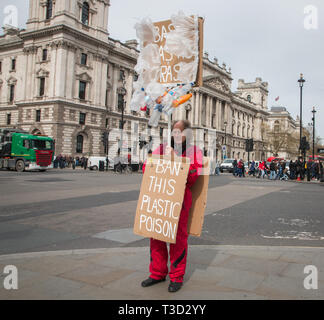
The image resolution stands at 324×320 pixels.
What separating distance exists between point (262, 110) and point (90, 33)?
2759 inches

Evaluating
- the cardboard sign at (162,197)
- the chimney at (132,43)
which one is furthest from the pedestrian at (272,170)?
the chimney at (132,43)

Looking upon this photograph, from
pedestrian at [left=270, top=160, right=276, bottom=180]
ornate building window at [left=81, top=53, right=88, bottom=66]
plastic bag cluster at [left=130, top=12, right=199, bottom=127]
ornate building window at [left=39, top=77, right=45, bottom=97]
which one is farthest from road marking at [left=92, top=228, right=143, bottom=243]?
ornate building window at [left=81, top=53, right=88, bottom=66]

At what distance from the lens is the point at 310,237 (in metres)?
6.00

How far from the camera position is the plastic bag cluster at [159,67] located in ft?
12.8

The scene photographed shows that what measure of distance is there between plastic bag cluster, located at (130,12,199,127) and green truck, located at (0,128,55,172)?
23268mm

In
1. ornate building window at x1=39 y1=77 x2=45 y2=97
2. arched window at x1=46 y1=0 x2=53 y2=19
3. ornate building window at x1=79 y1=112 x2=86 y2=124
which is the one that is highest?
arched window at x1=46 y1=0 x2=53 y2=19

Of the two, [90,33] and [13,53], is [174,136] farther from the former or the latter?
[13,53]

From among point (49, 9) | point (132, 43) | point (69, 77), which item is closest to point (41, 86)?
point (69, 77)

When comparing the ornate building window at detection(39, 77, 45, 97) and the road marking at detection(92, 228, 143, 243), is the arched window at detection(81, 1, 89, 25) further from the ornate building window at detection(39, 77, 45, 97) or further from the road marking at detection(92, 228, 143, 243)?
the road marking at detection(92, 228, 143, 243)

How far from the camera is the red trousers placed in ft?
11.2

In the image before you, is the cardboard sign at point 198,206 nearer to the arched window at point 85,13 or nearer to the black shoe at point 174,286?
the black shoe at point 174,286

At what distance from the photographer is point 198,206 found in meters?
3.67

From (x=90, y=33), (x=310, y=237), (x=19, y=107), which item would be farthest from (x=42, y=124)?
(x=310, y=237)

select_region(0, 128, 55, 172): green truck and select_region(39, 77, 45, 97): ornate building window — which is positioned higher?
select_region(39, 77, 45, 97): ornate building window
